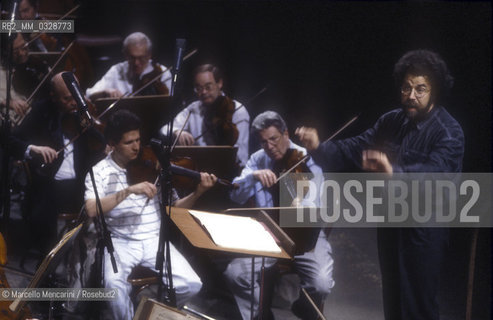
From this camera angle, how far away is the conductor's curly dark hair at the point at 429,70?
369 centimetres

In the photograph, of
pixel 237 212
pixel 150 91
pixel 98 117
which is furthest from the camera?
pixel 150 91

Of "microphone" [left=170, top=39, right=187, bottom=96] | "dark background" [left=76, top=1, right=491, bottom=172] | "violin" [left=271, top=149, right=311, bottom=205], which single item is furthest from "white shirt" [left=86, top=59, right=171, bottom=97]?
"microphone" [left=170, top=39, right=187, bottom=96]

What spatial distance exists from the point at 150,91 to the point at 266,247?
6.61 ft

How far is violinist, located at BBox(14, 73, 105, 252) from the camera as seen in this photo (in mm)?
3898

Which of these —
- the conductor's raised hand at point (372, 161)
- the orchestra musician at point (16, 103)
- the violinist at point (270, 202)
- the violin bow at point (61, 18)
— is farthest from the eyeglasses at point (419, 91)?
the orchestra musician at point (16, 103)

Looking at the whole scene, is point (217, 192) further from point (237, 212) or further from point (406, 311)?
point (406, 311)

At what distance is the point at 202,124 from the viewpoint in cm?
415

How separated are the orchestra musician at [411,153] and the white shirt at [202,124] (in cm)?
58

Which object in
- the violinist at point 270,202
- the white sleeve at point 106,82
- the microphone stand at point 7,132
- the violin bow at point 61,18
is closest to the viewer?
the microphone stand at point 7,132

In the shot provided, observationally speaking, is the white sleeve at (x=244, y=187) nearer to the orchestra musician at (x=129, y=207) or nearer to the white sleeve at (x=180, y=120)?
the orchestra musician at (x=129, y=207)

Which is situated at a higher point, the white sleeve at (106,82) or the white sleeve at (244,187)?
the white sleeve at (106,82)

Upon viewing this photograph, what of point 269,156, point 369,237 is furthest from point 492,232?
point 269,156

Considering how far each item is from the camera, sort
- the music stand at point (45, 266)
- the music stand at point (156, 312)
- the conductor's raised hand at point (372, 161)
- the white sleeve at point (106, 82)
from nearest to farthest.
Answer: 1. the music stand at point (45, 266)
2. the music stand at point (156, 312)
3. the conductor's raised hand at point (372, 161)
4. the white sleeve at point (106, 82)

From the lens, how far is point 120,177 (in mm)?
3537
